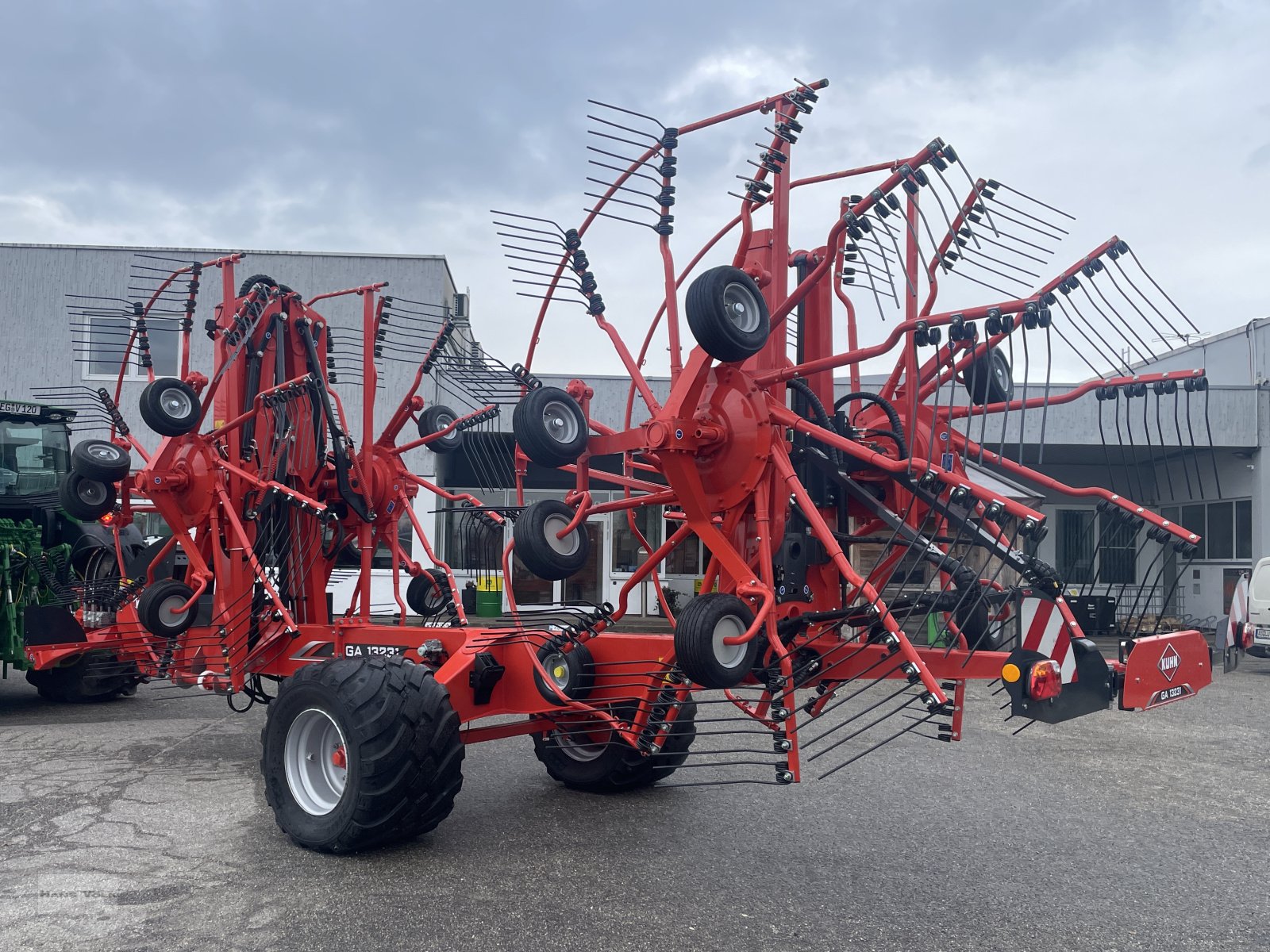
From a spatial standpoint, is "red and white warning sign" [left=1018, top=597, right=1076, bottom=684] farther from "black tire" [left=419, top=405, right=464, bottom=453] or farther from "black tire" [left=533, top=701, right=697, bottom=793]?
"black tire" [left=419, top=405, right=464, bottom=453]

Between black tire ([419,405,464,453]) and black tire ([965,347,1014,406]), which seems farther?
black tire ([419,405,464,453])

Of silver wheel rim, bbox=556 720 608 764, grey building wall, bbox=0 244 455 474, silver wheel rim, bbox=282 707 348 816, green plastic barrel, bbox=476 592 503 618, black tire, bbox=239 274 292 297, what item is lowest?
silver wheel rim, bbox=556 720 608 764

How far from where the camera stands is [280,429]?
769cm

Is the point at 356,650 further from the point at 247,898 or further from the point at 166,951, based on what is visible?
the point at 166,951

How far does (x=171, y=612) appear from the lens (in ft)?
25.5

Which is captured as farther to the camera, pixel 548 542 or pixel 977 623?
pixel 548 542

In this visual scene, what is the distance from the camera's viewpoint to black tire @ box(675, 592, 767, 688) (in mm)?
4703

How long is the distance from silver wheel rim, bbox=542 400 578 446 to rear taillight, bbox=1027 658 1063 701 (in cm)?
260

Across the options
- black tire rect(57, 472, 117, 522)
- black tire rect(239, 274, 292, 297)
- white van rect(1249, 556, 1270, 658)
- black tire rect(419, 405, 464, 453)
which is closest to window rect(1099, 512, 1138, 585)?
black tire rect(419, 405, 464, 453)

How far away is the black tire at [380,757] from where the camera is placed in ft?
16.7

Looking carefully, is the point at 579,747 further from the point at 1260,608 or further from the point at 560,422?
the point at 1260,608

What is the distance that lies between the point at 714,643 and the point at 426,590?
4448 millimetres

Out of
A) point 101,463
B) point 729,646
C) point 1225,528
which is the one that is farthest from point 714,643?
point 1225,528

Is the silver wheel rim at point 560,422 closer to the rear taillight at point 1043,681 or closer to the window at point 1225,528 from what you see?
the rear taillight at point 1043,681
